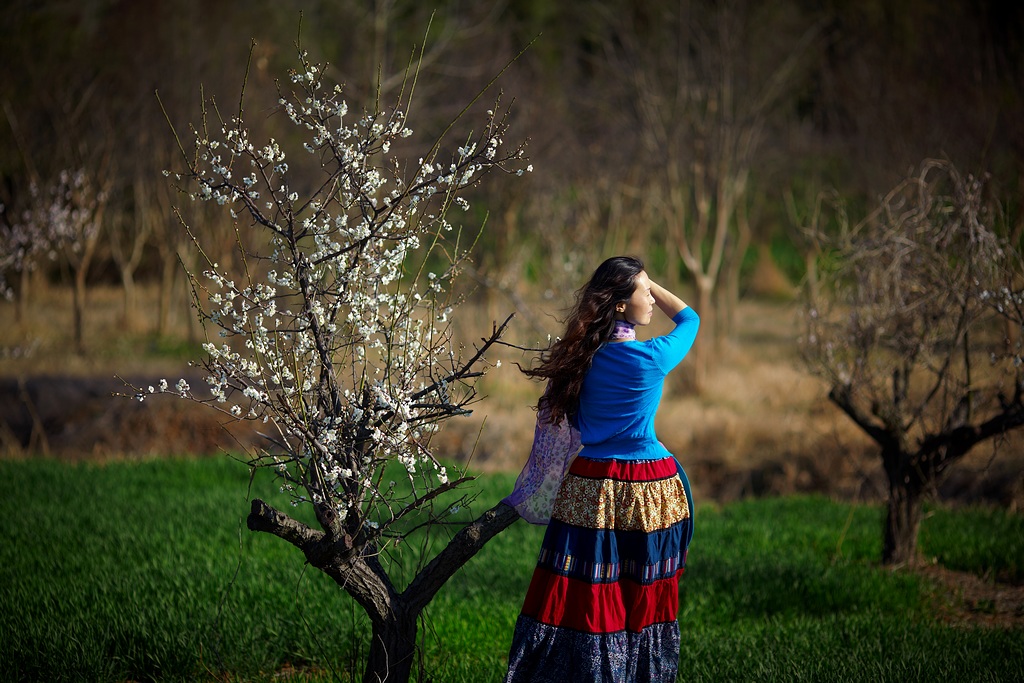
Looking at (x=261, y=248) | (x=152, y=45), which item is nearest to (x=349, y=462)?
(x=261, y=248)

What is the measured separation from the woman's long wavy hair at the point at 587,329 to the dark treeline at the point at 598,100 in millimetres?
6542

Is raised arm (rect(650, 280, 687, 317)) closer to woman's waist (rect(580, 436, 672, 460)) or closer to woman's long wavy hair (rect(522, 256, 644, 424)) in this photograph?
woman's long wavy hair (rect(522, 256, 644, 424))

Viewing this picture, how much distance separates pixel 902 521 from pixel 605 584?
3.12 meters

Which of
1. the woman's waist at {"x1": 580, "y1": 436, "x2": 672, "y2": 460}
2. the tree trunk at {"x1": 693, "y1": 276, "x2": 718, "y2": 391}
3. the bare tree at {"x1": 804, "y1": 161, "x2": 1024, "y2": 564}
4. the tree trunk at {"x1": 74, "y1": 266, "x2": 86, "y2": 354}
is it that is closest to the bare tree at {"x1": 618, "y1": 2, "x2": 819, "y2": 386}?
the tree trunk at {"x1": 693, "y1": 276, "x2": 718, "y2": 391}

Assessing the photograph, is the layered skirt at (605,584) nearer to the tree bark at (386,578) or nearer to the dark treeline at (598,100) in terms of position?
the tree bark at (386,578)

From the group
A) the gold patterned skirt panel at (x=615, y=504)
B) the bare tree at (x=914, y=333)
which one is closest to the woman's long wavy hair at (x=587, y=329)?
the gold patterned skirt panel at (x=615, y=504)

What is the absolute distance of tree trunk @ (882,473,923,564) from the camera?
552 cm

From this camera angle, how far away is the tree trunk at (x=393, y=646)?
10.8 ft

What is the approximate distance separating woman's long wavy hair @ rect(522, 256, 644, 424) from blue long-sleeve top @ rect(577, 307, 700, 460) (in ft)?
0.18

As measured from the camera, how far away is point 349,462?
312 centimetres

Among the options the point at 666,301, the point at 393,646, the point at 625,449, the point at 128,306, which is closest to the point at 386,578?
the point at 393,646

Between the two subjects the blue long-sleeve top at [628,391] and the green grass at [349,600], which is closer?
the blue long-sleeve top at [628,391]

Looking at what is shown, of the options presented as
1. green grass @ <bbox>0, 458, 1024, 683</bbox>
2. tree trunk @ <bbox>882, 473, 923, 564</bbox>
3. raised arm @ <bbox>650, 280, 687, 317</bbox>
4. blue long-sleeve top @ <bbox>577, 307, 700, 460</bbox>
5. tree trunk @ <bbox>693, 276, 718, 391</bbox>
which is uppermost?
tree trunk @ <bbox>693, 276, 718, 391</bbox>

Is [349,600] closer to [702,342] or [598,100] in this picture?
[702,342]
